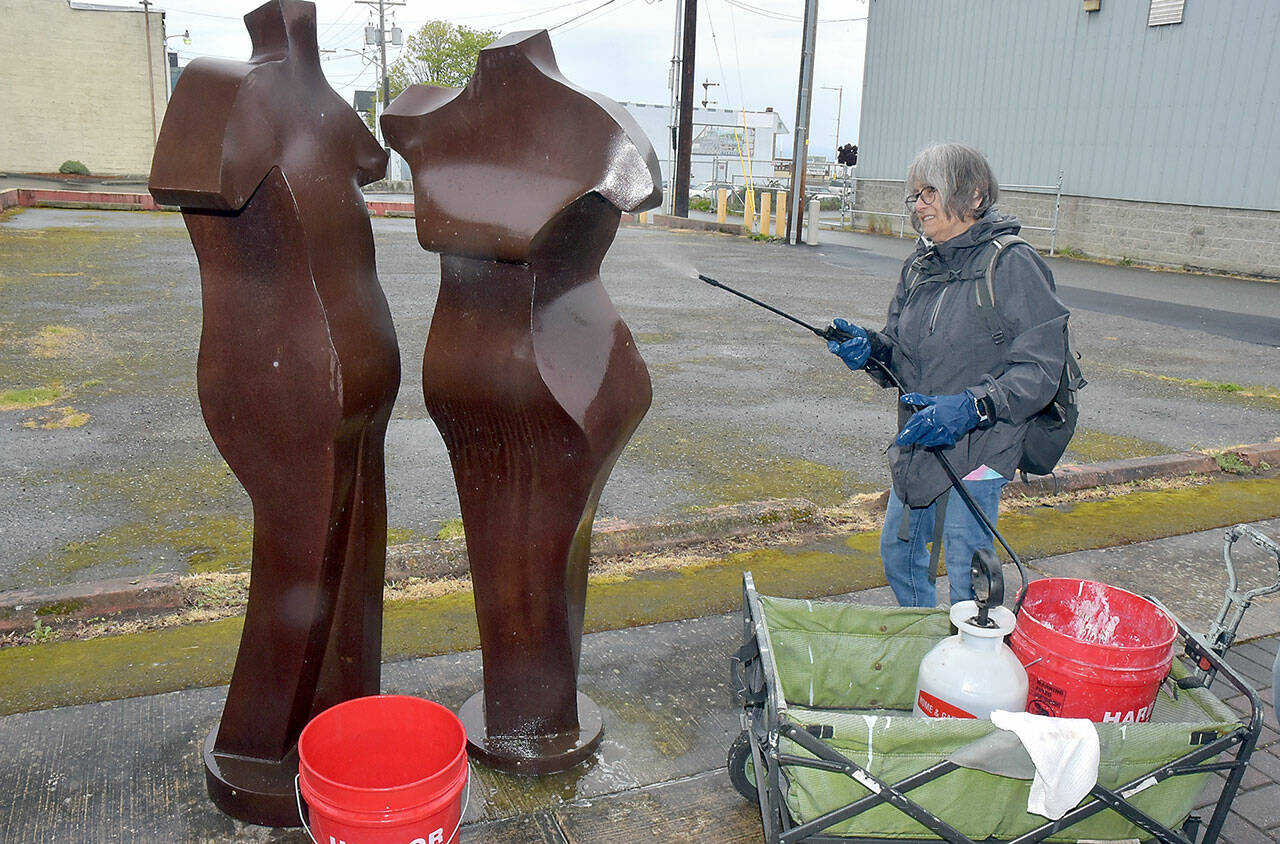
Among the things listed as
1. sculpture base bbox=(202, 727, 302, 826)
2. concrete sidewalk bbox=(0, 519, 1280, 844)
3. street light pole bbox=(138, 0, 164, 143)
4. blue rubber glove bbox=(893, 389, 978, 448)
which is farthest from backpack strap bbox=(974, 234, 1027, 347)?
street light pole bbox=(138, 0, 164, 143)

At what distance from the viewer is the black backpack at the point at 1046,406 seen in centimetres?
288

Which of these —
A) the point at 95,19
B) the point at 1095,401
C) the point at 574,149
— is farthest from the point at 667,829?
the point at 95,19

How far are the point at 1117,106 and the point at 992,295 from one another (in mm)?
16454

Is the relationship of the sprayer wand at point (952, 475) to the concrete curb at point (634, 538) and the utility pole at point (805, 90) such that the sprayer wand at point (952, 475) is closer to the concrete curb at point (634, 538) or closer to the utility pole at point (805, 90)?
the concrete curb at point (634, 538)

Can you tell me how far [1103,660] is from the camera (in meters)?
2.41

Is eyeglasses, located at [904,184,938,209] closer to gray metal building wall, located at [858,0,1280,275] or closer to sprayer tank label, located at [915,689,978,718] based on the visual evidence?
sprayer tank label, located at [915,689,978,718]

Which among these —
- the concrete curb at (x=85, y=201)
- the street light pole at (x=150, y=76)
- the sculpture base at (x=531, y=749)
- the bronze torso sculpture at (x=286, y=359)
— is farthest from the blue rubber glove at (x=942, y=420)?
the street light pole at (x=150, y=76)

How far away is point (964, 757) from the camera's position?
6.86ft

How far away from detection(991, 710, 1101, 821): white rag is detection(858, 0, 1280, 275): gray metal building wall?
15609mm

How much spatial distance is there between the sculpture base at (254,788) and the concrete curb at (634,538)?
1273 mm

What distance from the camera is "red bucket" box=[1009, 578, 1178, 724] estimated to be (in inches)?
94.0

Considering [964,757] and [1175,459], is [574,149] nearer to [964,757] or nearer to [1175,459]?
[964,757]

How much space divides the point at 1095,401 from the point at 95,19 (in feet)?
130

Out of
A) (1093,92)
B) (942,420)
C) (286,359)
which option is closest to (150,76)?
(1093,92)
